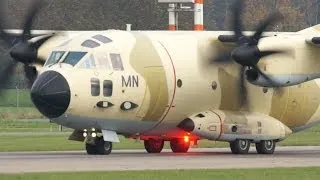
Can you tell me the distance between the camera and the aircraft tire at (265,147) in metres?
45.3

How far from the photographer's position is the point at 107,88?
41.5m

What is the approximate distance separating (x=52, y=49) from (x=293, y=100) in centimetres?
909

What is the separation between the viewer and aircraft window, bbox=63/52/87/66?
41287 millimetres

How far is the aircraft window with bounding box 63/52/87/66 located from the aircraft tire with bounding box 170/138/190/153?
5.87 meters

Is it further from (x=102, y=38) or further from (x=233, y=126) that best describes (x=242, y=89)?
(x=102, y=38)

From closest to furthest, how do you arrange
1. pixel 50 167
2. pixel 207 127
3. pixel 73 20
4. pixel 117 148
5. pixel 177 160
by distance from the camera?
pixel 50 167, pixel 177 160, pixel 207 127, pixel 117 148, pixel 73 20

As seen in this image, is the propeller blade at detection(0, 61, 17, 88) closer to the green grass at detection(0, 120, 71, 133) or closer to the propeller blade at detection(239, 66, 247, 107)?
the propeller blade at detection(239, 66, 247, 107)

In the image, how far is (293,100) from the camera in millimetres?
46219

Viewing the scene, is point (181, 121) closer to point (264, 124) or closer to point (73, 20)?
point (264, 124)

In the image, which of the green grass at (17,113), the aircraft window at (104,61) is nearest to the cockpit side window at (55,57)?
the aircraft window at (104,61)

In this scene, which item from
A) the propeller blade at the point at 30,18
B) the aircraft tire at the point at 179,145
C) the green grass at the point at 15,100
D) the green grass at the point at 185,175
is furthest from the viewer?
the green grass at the point at 15,100

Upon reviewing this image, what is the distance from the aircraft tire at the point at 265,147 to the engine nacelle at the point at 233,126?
1.25 ft

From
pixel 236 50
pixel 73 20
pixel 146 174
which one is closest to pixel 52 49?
pixel 236 50

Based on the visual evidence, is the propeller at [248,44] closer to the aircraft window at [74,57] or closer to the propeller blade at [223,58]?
the propeller blade at [223,58]
